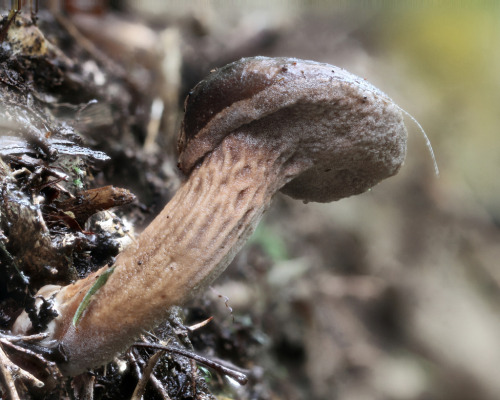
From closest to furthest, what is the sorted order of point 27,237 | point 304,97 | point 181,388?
1. point 304,97
2. point 27,237
3. point 181,388

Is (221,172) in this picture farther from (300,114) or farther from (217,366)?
(217,366)

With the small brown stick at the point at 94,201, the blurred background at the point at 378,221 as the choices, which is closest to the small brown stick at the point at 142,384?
the small brown stick at the point at 94,201

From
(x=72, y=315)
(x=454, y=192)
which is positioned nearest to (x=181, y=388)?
(x=72, y=315)

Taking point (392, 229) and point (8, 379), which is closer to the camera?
point (8, 379)

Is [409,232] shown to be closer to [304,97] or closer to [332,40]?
[332,40]

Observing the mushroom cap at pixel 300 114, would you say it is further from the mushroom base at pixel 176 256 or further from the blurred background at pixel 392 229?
the blurred background at pixel 392 229

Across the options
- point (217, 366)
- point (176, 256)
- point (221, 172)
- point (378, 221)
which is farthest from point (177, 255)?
point (378, 221)
